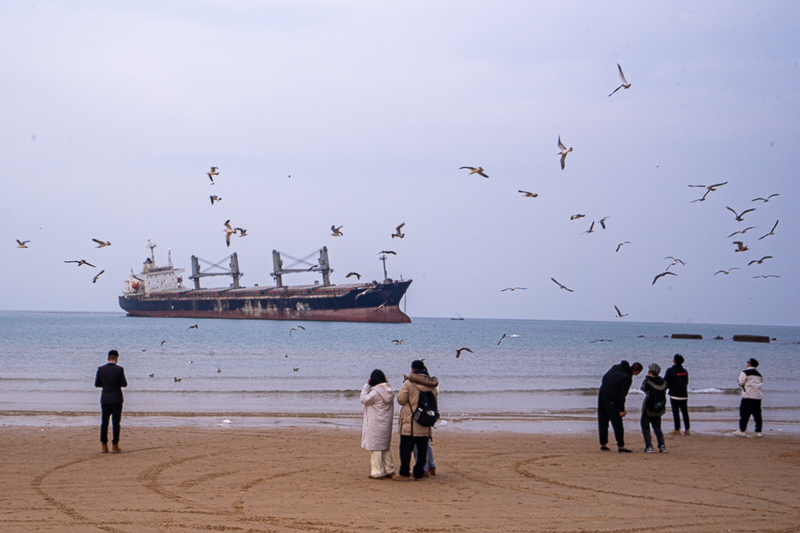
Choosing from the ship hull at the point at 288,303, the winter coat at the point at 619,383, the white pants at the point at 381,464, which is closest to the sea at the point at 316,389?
the winter coat at the point at 619,383

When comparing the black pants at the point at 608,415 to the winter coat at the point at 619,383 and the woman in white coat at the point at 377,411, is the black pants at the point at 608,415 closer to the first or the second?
the winter coat at the point at 619,383

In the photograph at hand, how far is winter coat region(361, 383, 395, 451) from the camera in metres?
7.91

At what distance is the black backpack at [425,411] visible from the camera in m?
7.86

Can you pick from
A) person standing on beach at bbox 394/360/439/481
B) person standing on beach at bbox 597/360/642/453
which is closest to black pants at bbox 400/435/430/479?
person standing on beach at bbox 394/360/439/481

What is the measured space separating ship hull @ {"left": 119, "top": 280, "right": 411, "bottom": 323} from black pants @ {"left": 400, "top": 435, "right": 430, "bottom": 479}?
69.5 metres

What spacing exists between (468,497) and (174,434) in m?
6.29

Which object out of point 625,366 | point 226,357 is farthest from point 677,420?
point 226,357

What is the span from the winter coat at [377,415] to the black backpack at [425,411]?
28 cm

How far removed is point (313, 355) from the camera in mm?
40031

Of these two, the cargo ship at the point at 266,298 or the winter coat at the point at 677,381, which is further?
the cargo ship at the point at 266,298

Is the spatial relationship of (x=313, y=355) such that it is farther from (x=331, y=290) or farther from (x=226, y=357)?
(x=331, y=290)

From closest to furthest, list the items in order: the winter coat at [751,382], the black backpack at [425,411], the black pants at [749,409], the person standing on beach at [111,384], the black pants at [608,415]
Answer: the black backpack at [425,411], the person standing on beach at [111,384], the black pants at [608,415], the winter coat at [751,382], the black pants at [749,409]

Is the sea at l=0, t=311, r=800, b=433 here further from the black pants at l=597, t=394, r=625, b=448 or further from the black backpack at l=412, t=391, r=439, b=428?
the black backpack at l=412, t=391, r=439, b=428

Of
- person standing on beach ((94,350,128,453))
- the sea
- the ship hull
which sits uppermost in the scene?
the ship hull
